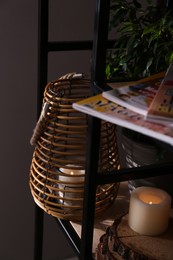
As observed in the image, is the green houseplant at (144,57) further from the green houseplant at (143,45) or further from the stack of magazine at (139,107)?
the stack of magazine at (139,107)

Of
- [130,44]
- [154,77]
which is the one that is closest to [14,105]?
[130,44]

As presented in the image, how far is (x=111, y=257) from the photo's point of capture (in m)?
0.91

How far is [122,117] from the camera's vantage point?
73 centimetres

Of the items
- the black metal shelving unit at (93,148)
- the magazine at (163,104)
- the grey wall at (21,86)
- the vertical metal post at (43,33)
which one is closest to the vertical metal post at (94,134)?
the black metal shelving unit at (93,148)

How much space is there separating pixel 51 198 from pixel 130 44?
1.23 ft

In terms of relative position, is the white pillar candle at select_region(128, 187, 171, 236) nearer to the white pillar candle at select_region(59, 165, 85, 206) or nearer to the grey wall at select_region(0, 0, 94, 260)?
the white pillar candle at select_region(59, 165, 85, 206)

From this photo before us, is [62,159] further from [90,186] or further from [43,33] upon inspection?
[43,33]

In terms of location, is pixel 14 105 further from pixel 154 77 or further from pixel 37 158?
pixel 154 77

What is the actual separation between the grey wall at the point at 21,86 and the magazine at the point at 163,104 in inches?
24.0

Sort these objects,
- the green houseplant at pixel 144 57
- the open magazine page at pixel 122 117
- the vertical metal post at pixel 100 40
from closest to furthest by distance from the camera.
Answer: the open magazine page at pixel 122 117 < the vertical metal post at pixel 100 40 < the green houseplant at pixel 144 57

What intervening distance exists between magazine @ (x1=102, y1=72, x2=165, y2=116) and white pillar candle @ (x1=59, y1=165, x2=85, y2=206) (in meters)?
0.25

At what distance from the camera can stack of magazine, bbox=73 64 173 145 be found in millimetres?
700

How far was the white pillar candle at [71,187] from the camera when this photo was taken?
1.03m

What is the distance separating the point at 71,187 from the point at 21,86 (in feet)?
1.51
